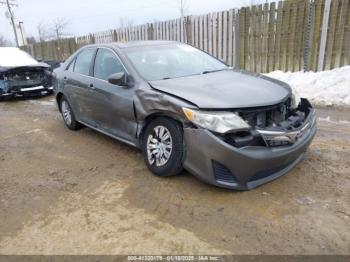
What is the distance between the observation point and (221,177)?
3285mm

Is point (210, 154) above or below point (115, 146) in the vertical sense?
above

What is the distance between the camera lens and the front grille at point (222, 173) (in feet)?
10.6

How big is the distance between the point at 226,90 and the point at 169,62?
1276mm

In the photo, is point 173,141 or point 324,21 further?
point 324,21

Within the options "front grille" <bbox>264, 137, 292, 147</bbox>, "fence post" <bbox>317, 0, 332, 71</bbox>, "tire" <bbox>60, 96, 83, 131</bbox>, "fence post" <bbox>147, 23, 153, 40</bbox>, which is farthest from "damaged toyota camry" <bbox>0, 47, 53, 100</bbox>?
"front grille" <bbox>264, 137, 292, 147</bbox>

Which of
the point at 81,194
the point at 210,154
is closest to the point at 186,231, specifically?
the point at 210,154

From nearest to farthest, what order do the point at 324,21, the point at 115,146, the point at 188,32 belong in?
1. the point at 115,146
2. the point at 324,21
3. the point at 188,32

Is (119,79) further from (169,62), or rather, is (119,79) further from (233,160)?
(233,160)

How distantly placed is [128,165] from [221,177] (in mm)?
1566

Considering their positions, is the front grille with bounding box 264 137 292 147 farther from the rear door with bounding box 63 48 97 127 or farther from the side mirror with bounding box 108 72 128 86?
the rear door with bounding box 63 48 97 127

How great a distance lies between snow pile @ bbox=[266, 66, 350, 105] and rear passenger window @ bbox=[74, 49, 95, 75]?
4040 millimetres

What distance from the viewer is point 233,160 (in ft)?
10.3

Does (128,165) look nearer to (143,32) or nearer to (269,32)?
(269,32)

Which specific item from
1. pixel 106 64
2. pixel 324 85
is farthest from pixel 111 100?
pixel 324 85
